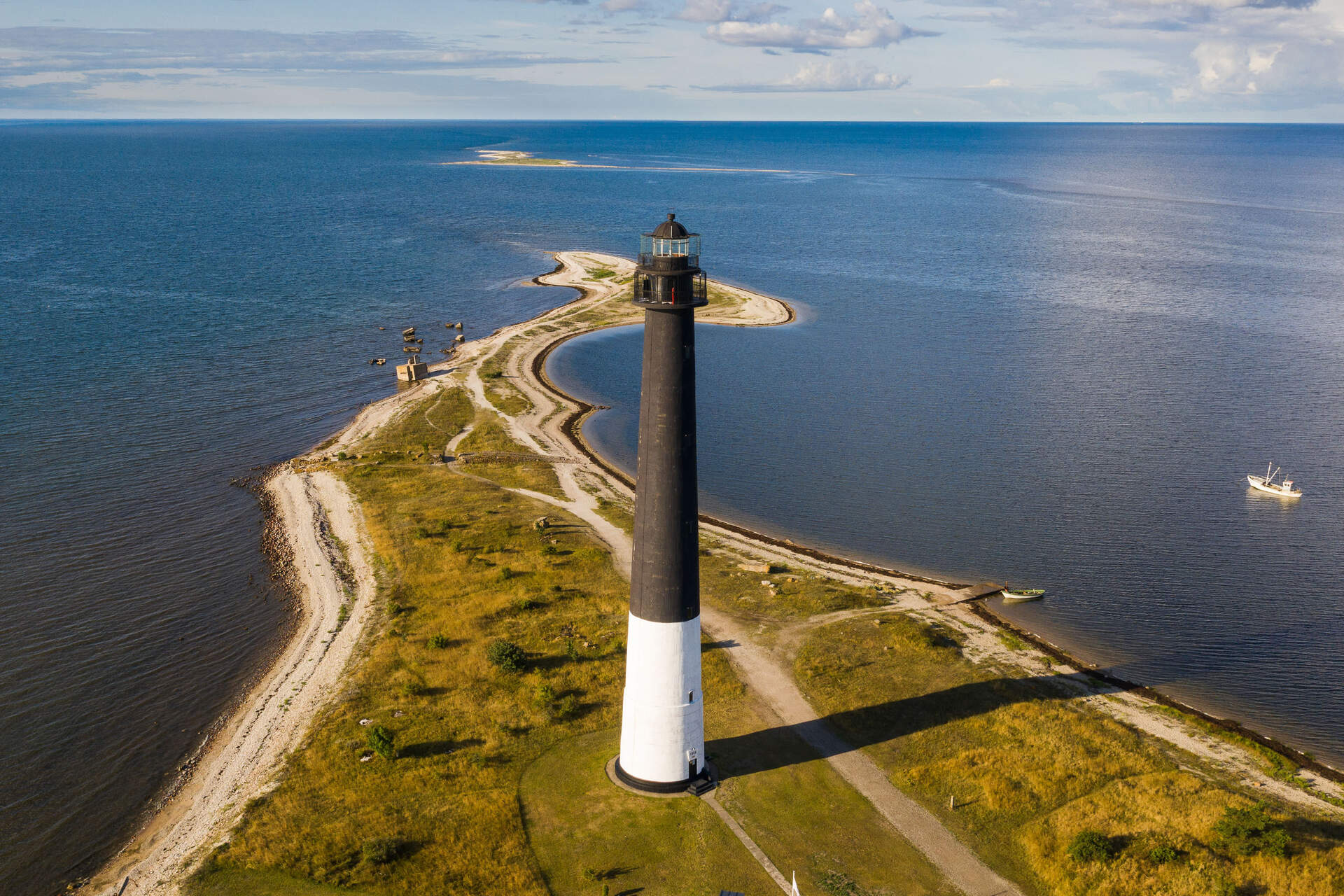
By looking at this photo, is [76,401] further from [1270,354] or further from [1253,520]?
[1270,354]

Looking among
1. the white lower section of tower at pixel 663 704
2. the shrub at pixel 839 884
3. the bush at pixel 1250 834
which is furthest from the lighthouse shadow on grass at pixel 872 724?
the bush at pixel 1250 834

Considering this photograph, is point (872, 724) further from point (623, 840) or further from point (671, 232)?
point (671, 232)

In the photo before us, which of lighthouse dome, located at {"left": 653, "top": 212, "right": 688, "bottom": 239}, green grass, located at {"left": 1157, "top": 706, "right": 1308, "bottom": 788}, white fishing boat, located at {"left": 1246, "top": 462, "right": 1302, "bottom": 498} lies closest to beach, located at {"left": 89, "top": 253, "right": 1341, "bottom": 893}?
green grass, located at {"left": 1157, "top": 706, "right": 1308, "bottom": 788}

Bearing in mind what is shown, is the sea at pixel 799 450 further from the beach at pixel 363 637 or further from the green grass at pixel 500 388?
the green grass at pixel 500 388

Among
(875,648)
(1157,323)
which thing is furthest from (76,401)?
(1157,323)

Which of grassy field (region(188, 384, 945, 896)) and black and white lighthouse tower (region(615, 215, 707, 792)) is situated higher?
black and white lighthouse tower (region(615, 215, 707, 792))

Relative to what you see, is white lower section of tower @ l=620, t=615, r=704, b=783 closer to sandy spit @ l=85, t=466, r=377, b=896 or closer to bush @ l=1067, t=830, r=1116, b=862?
bush @ l=1067, t=830, r=1116, b=862
